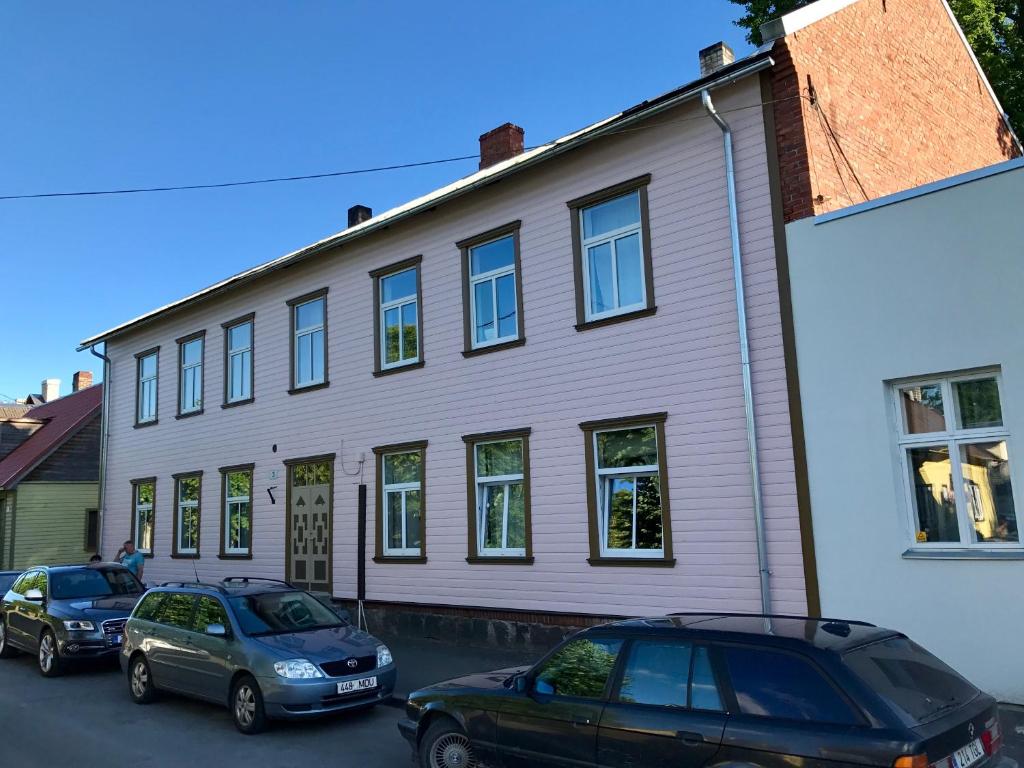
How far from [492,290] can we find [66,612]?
8.03 m

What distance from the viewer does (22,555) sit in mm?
25109

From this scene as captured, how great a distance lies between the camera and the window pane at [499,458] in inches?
513

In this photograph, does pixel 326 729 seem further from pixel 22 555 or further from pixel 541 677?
pixel 22 555

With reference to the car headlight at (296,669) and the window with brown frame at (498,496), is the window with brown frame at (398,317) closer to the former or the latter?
the window with brown frame at (498,496)

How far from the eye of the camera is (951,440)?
28.7 feet

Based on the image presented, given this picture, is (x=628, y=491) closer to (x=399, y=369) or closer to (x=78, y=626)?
(x=399, y=369)

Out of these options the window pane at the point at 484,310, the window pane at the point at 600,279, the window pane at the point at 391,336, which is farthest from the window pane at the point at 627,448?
the window pane at the point at 391,336

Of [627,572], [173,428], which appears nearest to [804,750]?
[627,572]

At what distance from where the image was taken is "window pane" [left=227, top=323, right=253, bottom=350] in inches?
734

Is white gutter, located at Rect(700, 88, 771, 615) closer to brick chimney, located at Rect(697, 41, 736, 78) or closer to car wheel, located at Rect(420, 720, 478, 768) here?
brick chimney, located at Rect(697, 41, 736, 78)

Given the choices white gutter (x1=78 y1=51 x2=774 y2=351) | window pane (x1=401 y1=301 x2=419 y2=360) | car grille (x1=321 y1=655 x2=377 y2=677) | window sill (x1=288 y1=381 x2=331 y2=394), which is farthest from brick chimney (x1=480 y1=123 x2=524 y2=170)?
car grille (x1=321 y1=655 x2=377 y2=677)

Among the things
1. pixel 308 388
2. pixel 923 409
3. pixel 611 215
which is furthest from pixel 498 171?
pixel 923 409

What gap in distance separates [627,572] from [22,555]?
2160 centimetres

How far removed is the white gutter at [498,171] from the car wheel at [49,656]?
8.10 metres
